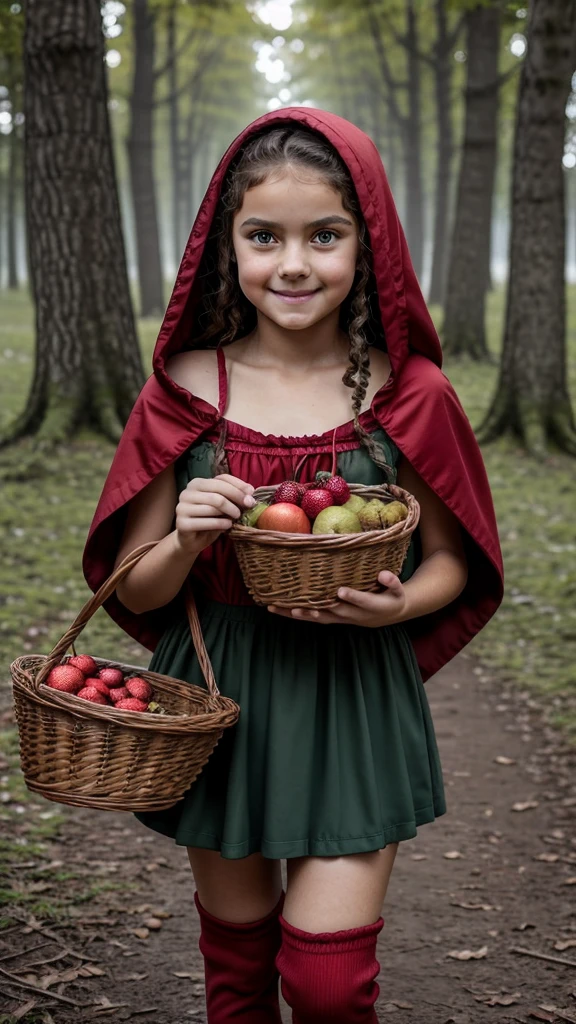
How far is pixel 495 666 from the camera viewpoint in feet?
20.9

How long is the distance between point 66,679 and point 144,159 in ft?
56.2

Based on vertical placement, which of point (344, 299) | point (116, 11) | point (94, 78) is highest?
point (116, 11)

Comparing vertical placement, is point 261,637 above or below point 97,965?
above

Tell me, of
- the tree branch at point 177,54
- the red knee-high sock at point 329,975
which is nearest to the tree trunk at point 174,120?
the tree branch at point 177,54

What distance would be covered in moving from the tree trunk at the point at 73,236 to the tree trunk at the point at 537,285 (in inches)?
136

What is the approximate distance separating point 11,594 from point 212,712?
473 centimetres

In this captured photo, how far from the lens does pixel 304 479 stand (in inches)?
95.0

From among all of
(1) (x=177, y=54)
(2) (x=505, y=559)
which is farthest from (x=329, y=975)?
(1) (x=177, y=54)

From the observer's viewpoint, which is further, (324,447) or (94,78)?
(94,78)

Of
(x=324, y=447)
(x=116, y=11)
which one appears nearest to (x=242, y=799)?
(x=324, y=447)

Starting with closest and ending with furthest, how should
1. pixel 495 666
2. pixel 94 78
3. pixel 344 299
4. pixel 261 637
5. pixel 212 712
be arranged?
pixel 212 712 < pixel 261 637 < pixel 344 299 < pixel 495 666 < pixel 94 78

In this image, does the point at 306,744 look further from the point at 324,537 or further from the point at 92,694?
the point at 324,537

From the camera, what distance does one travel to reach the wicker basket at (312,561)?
2012 millimetres

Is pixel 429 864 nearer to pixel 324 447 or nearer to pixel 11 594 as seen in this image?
pixel 324 447
